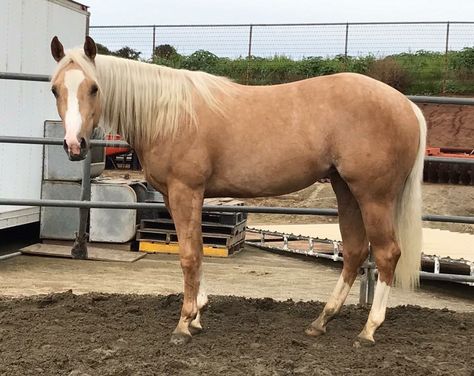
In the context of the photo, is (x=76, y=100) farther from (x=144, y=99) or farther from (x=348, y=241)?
(x=348, y=241)

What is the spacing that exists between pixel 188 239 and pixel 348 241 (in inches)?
41.0

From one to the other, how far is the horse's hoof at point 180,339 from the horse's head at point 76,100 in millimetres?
1109

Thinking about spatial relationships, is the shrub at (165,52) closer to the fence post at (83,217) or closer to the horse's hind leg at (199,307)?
the fence post at (83,217)

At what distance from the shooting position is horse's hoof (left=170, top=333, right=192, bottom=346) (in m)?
3.32

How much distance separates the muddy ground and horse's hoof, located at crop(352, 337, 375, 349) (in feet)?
0.10

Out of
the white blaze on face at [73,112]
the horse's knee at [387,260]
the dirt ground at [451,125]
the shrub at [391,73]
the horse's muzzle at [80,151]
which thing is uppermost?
the shrub at [391,73]

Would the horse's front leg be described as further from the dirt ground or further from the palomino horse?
the dirt ground

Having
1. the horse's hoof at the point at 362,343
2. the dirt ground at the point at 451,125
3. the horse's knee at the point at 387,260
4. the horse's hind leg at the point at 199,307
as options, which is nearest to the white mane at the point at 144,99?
the horse's hind leg at the point at 199,307

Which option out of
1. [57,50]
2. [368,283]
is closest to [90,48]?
[57,50]

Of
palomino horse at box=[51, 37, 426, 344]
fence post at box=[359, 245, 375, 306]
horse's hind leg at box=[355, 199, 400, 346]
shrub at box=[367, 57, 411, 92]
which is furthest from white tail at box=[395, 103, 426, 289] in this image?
shrub at box=[367, 57, 411, 92]

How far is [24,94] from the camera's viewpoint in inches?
273

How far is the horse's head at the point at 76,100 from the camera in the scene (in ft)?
9.78

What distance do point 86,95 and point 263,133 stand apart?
968 mm

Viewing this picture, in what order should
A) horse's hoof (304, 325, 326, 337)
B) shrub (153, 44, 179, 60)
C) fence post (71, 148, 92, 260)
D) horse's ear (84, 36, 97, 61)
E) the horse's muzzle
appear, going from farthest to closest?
shrub (153, 44, 179, 60), fence post (71, 148, 92, 260), horse's hoof (304, 325, 326, 337), horse's ear (84, 36, 97, 61), the horse's muzzle
